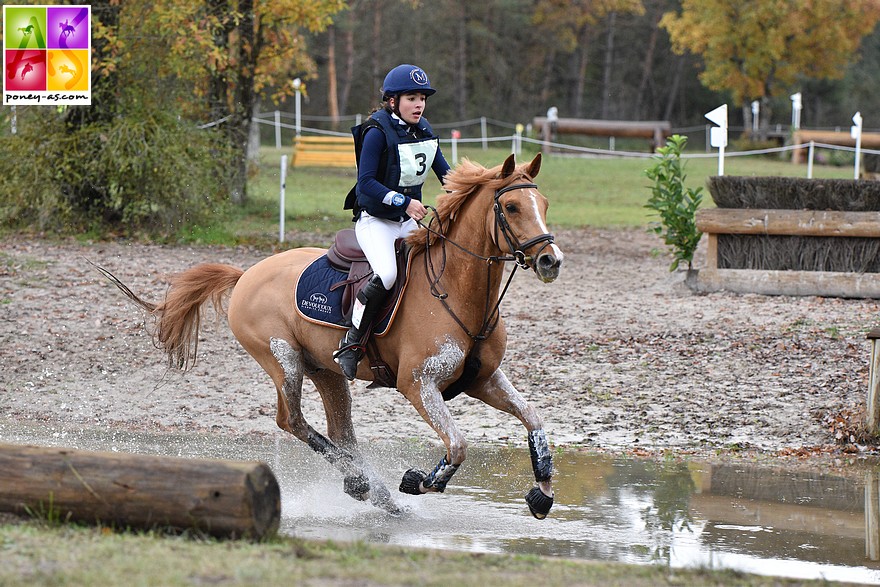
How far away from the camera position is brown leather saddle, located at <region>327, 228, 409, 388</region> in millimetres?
6230

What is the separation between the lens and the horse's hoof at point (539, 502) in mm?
5805

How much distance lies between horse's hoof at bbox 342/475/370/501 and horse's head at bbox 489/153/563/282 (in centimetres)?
178

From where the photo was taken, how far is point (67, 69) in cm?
1683

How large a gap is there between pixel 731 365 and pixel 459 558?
19.1 ft

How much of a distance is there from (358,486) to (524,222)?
2.06 m

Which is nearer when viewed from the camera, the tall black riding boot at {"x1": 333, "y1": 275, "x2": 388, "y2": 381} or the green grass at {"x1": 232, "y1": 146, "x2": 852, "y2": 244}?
the tall black riding boot at {"x1": 333, "y1": 275, "x2": 388, "y2": 381}

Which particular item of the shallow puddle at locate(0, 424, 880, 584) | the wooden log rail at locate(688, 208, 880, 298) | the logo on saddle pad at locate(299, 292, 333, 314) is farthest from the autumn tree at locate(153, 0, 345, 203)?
the logo on saddle pad at locate(299, 292, 333, 314)

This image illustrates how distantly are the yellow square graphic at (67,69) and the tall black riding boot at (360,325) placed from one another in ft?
39.4

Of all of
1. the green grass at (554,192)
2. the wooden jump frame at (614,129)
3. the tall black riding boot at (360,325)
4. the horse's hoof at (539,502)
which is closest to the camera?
the horse's hoof at (539,502)

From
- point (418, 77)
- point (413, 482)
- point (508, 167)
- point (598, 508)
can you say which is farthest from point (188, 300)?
point (598, 508)

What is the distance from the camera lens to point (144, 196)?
17.1 metres

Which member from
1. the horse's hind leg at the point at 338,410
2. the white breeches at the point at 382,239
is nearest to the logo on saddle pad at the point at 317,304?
the white breeches at the point at 382,239

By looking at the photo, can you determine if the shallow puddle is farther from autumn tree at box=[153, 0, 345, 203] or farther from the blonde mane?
autumn tree at box=[153, 0, 345, 203]

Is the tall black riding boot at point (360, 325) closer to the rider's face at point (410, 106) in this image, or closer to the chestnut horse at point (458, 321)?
the chestnut horse at point (458, 321)
